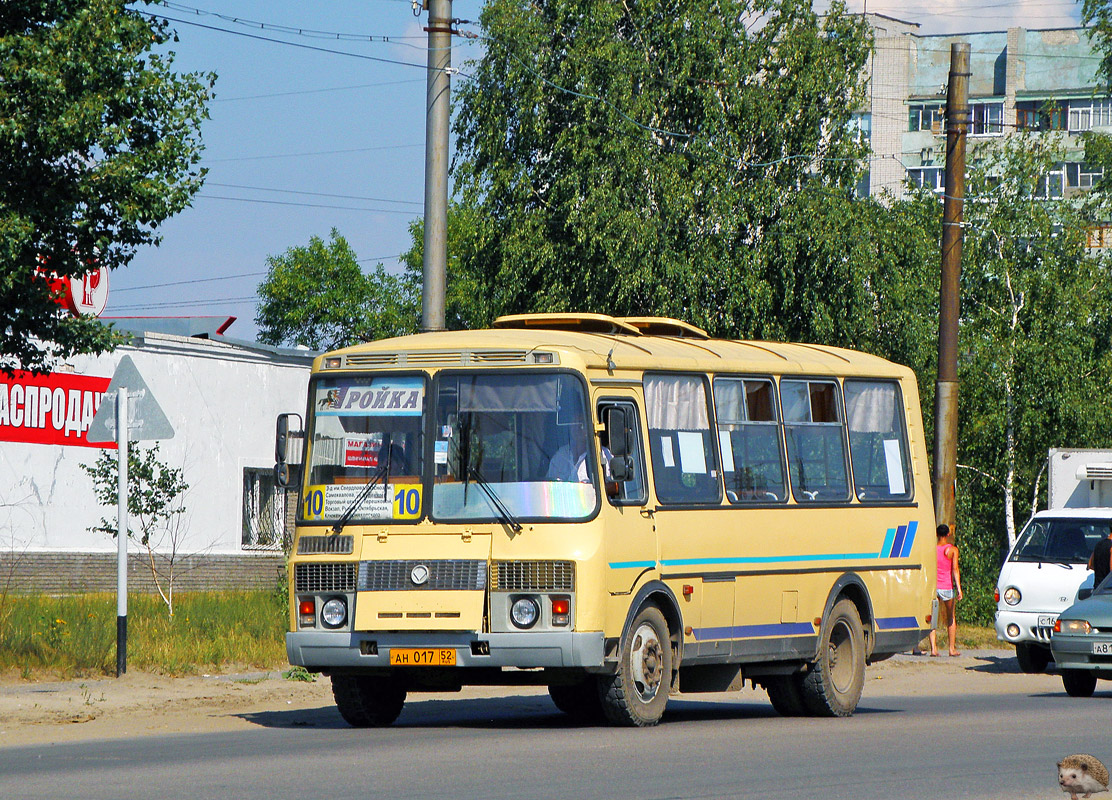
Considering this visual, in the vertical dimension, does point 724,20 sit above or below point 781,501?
above

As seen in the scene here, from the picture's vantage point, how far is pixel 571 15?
34.0 m

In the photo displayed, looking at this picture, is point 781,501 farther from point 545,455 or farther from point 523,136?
point 523,136

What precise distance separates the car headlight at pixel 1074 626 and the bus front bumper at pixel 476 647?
24.3ft

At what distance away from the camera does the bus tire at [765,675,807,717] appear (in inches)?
615

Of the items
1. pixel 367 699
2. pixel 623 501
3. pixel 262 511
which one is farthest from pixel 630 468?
pixel 262 511

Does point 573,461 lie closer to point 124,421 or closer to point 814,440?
point 814,440

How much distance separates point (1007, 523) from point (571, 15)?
1639cm

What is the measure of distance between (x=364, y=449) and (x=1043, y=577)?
483 inches

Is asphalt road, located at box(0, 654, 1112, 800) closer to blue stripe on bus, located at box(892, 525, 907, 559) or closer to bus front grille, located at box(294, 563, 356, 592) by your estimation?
bus front grille, located at box(294, 563, 356, 592)

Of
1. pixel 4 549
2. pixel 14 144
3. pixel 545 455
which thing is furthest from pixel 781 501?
pixel 4 549

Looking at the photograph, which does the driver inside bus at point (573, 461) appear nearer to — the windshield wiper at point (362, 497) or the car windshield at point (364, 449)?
the car windshield at point (364, 449)

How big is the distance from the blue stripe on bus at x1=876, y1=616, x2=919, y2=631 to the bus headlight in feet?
15.3

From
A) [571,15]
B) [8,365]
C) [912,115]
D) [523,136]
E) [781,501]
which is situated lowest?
[781,501]

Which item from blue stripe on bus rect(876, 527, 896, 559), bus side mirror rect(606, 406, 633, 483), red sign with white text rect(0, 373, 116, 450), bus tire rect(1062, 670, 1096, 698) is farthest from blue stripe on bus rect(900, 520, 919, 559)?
red sign with white text rect(0, 373, 116, 450)
